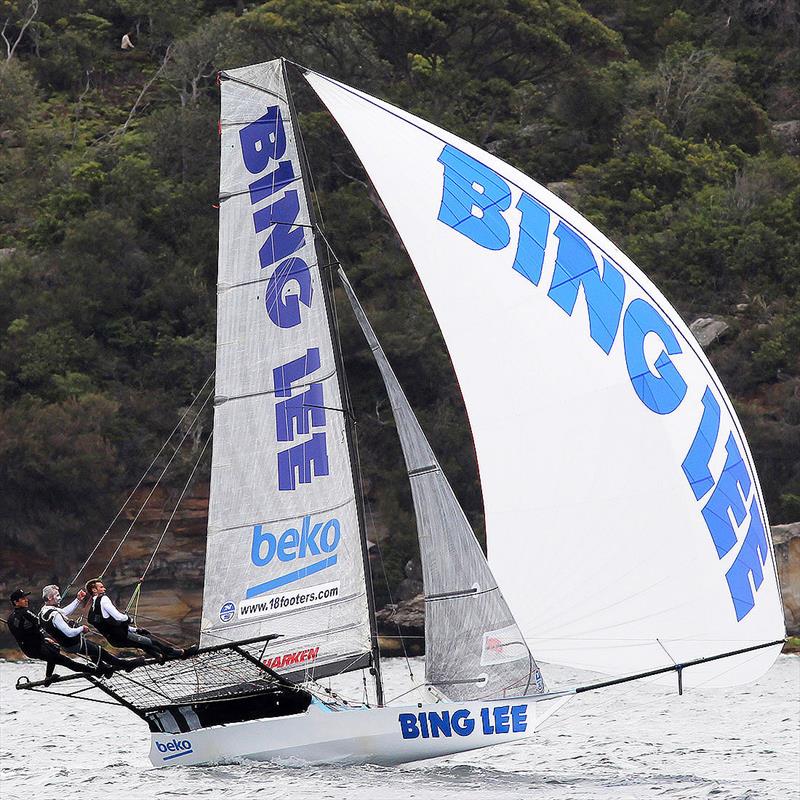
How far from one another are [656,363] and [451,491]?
1.99 meters

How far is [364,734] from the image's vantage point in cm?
1263

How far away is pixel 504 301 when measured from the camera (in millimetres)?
12328

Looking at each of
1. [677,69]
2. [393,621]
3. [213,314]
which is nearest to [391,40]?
[677,69]

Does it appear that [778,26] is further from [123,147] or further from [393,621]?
[393,621]

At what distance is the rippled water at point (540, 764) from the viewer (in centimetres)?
1225

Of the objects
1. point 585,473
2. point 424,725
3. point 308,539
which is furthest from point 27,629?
point 585,473

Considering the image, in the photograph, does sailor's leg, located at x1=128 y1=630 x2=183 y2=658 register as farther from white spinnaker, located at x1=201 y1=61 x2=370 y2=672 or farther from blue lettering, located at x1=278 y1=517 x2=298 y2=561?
blue lettering, located at x1=278 y1=517 x2=298 y2=561

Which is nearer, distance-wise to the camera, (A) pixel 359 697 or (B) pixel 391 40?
(A) pixel 359 697

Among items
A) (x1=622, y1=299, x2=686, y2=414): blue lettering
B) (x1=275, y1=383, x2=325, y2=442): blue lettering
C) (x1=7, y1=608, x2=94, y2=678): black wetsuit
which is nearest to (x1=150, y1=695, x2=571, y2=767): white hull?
(x1=7, y1=608, x2=94, y2=678): black wetsuit

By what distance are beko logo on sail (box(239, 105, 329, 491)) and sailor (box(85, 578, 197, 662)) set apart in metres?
1.71

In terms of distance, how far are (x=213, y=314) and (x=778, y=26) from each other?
20.1m

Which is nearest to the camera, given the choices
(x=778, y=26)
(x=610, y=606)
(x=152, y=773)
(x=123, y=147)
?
(x=610, y=606)

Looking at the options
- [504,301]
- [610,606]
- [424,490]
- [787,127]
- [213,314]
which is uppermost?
[787,127]

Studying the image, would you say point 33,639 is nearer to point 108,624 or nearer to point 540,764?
point 108,624
